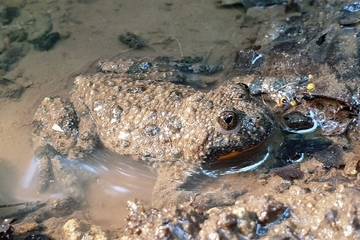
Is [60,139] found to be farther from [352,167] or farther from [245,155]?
[352,167]

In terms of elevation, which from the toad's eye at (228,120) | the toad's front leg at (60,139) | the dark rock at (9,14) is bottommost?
the toad's front leg at (60,139)

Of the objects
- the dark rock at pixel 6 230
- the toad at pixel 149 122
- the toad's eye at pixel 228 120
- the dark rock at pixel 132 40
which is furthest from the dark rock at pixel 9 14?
the toad's eye at pixel 228 120

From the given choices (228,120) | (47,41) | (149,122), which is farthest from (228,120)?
(47,41)

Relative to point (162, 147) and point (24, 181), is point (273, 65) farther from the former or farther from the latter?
point (24, 181)

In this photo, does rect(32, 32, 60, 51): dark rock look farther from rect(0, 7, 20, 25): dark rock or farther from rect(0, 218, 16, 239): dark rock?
rect(0, 218, 16, 239): dark rock

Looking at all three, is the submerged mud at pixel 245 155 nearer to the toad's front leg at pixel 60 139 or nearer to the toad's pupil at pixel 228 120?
the toad's front leg at pixel 60 139

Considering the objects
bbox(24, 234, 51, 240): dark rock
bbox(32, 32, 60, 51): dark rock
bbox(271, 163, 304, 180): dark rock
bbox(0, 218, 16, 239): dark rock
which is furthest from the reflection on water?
bbox(32, 32, 60, 51): dark rock
